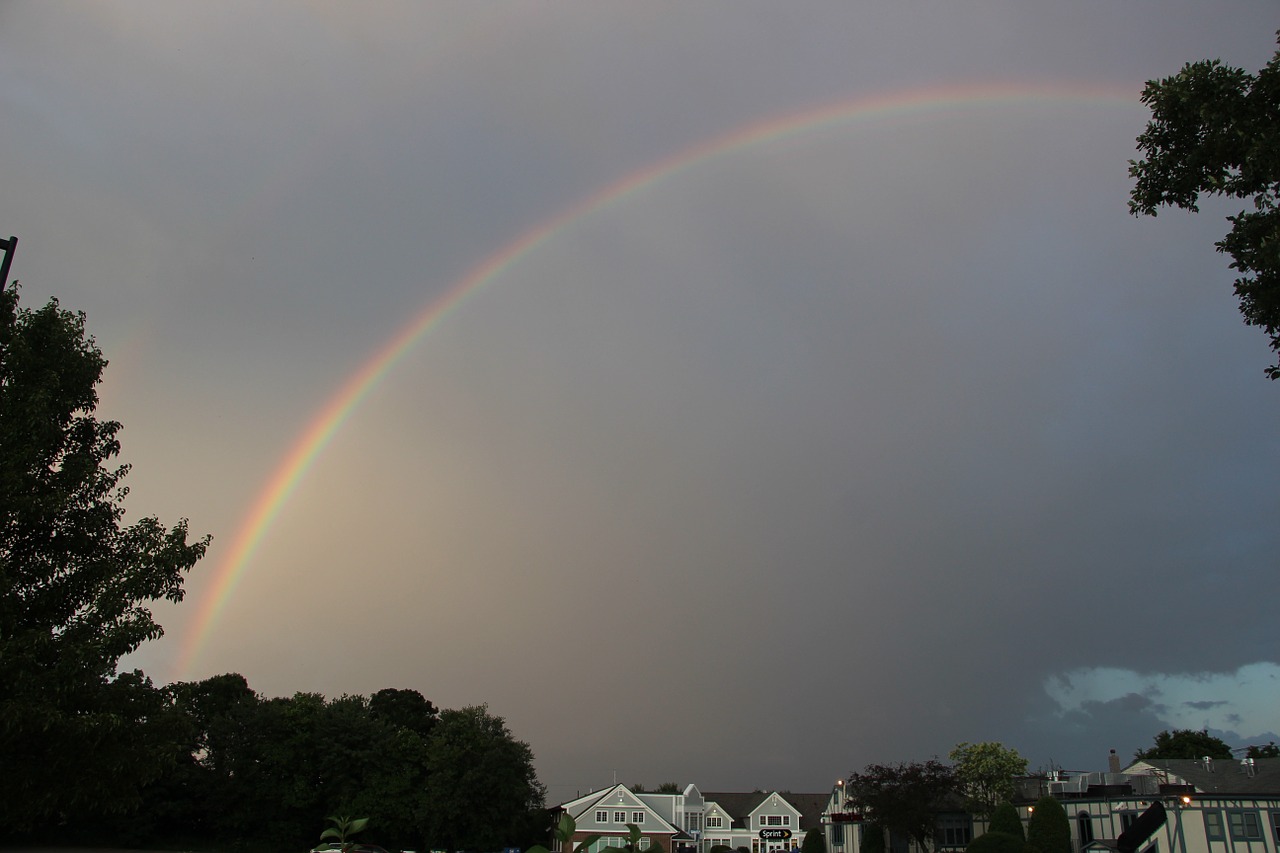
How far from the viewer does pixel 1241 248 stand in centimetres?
1457

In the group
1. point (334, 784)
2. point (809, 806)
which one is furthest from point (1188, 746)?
point (334, 784)

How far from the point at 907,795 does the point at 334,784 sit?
42816 mm

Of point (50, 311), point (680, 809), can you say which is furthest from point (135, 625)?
point (680, 809)

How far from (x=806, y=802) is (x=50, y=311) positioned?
12722cm

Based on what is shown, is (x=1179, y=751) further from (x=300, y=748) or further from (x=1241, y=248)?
(x=1241, y=248)

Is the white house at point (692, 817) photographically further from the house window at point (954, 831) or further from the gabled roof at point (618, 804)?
the house window at point (954, 831)

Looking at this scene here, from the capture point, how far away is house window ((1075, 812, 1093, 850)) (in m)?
49.6

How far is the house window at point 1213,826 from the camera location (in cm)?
4278

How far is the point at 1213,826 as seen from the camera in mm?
43062

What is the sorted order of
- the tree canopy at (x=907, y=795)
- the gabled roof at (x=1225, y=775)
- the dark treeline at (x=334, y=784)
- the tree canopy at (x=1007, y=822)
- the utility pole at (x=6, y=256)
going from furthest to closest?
the dark treeline at (x=334, y=784) → the tree canopy at (x=907, y=795) → the tree canopy at (x=1007, y=822) → the gabled roof at (x=1225, y=775) → the utility pole at (x=6, y=256)

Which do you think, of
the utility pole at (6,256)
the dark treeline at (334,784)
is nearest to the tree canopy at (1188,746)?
the dark treeline at (334,784)

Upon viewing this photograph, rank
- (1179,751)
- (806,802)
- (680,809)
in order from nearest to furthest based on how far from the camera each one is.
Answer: (680,809)
(1179,751)
(806,802)

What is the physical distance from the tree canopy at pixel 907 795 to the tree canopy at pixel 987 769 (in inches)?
563

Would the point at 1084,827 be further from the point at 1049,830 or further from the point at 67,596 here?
the point at 67,596
